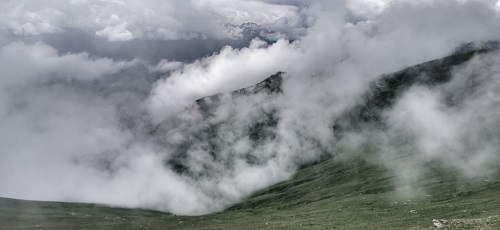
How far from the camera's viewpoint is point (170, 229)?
134250mm

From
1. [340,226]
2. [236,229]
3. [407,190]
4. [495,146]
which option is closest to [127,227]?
[236,229]

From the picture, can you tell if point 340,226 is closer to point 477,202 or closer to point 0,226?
point 477,202

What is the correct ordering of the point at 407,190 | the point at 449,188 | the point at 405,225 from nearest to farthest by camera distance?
the point at 405,225, the point at 449,188, the point at 407,190

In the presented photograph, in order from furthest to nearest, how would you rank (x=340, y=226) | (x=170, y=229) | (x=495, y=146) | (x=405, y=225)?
(x=495, y=146) → (x=170, y=229) → (x=340, y=226) → (x=405, y=225)

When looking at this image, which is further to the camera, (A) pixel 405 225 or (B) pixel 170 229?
(B) pixel 170 229

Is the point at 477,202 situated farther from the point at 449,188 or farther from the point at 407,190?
the point at 407,190

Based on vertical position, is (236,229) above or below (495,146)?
below

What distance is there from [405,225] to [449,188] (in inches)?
2830

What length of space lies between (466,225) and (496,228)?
5701 mm

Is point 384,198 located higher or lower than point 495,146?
lower

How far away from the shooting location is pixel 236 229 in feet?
393

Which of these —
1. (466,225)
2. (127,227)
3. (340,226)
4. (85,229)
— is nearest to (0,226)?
(85,229)

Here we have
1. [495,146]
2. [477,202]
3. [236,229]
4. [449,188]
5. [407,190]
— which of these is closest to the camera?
[477,202]

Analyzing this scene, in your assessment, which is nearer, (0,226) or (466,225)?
(466,225)
